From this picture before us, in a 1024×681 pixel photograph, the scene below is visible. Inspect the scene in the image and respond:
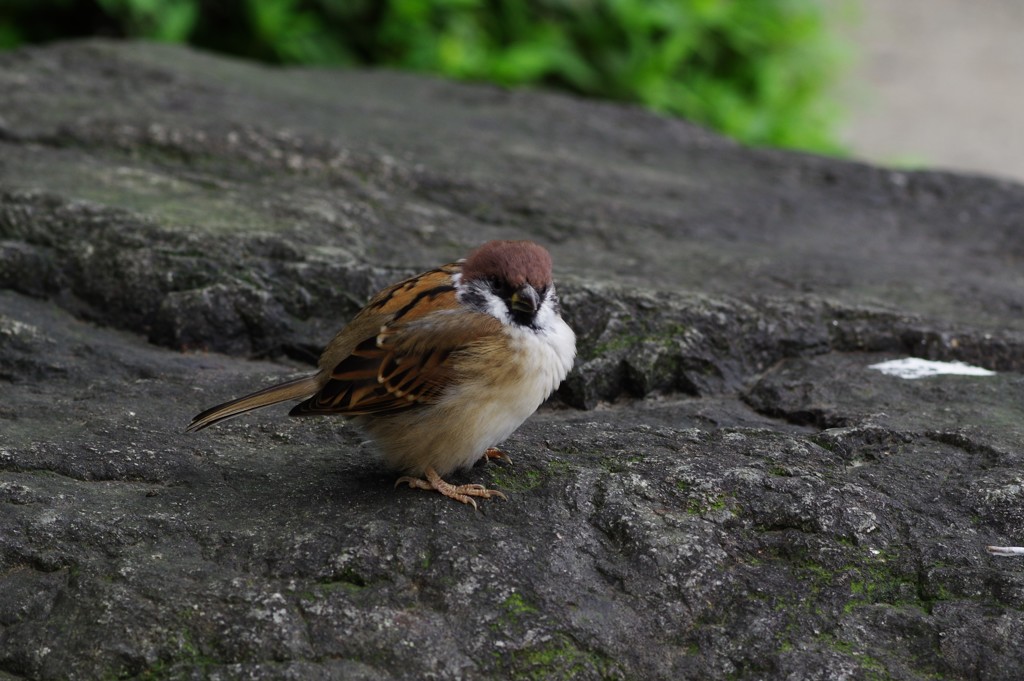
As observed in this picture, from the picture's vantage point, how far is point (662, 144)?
7.93 meters

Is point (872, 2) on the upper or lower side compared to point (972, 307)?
upper

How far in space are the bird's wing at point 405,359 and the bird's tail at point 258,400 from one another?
0.07 m

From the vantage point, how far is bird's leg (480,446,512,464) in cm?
418

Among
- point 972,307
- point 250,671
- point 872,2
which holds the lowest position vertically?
point 250,671

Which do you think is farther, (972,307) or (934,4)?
(934,4)

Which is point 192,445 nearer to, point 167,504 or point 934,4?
point 167,504

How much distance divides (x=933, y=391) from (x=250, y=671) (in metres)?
2.85

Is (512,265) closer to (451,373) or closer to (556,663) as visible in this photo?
(451,373)

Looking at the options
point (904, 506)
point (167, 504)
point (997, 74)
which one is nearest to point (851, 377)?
point (904, 506)

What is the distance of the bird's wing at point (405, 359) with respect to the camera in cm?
399

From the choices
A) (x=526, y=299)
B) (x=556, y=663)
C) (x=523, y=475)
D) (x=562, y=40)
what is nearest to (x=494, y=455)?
(x=523, y=475)

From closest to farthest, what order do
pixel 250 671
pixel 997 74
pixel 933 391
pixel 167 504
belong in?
pixel 250 671 → pixel 167 504 → pixel 933 391 → pixel 997 74

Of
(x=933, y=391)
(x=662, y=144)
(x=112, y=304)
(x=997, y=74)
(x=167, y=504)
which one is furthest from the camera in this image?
(x=997, y=74)

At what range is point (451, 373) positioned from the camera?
157 inches
